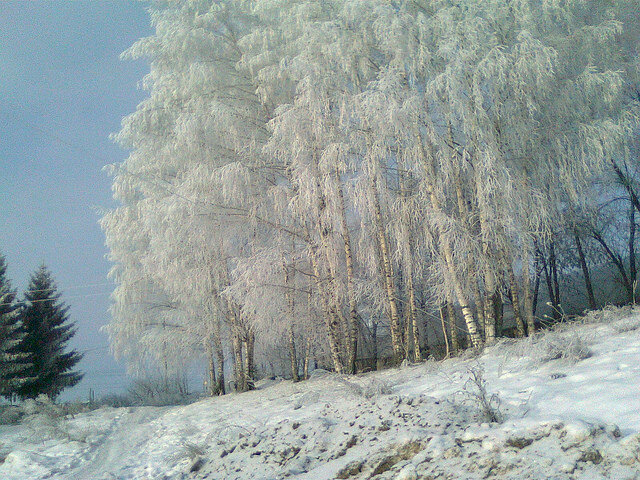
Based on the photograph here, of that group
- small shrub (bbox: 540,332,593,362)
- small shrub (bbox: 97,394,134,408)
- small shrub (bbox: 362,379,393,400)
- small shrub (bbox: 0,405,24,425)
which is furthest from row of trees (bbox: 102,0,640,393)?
small shrub (bbox: 362,379,393,400)

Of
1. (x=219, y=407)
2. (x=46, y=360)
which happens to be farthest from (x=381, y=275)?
(x=46, y=360)

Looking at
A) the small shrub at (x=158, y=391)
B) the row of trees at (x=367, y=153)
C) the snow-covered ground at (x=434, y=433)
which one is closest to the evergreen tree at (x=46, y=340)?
the small shrub at (x=158, y=391)

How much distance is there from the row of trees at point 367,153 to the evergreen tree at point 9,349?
19.9ft

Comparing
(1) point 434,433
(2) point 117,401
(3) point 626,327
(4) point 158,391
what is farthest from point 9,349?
(3) point 626,327

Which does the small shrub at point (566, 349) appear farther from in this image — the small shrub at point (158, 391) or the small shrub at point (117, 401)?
the small shrub at point (117, 401)

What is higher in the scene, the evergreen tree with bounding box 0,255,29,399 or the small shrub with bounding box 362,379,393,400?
the evergreen tree with bounding box 0,255,29,399

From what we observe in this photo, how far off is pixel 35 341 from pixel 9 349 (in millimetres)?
2268

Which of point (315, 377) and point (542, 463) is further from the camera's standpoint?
point (315, 377)

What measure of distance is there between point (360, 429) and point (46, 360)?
60.8 ft

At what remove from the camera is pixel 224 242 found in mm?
11383

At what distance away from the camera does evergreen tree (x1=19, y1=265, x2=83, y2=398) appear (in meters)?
18.4

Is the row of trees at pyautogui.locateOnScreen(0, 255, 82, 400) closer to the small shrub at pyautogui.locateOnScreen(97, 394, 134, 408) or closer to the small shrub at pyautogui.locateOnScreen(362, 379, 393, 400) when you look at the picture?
the small shrub at pyautogui.locateOnScreen(97, 394, 134, 408)

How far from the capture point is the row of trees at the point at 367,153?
28.8 feet

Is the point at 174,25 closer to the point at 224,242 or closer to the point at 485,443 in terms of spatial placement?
the point at 224,242
